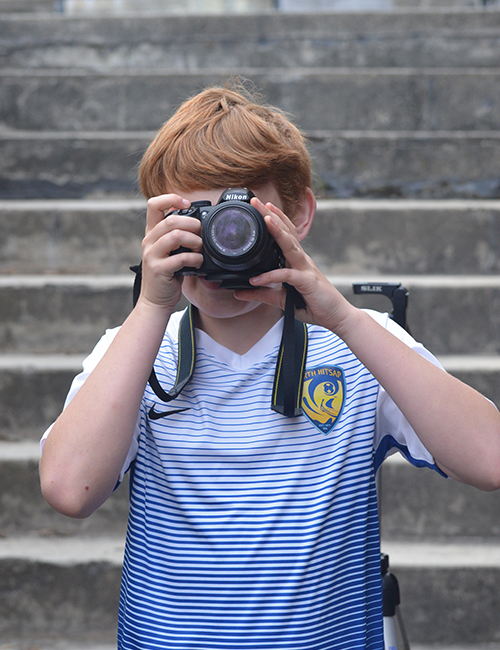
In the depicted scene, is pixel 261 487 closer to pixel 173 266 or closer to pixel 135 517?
pixel 135 517

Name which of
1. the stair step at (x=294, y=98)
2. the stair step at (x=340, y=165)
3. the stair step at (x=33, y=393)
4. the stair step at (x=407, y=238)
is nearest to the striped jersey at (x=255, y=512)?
the stair step at (x=33, y=393)

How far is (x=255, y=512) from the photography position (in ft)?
3.08

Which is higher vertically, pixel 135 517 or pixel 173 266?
pixel 173 266

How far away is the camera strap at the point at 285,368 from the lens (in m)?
0.95

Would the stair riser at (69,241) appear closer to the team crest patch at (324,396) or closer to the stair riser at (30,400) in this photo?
the stair riser at (30,400)

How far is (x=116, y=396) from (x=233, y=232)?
0.96ft

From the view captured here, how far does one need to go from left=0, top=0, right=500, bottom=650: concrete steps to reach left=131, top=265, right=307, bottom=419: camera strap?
102 cm

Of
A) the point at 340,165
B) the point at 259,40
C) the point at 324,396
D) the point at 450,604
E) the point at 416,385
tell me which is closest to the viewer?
the point at 416,385

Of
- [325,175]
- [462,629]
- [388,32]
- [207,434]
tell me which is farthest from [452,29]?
[207,434]

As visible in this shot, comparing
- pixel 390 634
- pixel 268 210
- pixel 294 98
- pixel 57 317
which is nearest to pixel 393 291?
pixel 268 210

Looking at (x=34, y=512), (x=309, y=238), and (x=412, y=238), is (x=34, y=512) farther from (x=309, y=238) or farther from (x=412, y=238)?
(x=412, y=238)

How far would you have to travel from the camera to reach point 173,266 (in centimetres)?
93

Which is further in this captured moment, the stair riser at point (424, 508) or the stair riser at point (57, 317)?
the stair riser at point (57, 317)

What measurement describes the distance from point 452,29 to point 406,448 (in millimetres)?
3005
